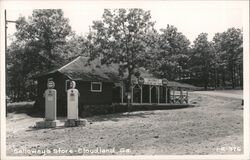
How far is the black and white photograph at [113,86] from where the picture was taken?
11.2 m

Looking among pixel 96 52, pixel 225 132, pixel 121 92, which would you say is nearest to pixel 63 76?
pixel 96 52

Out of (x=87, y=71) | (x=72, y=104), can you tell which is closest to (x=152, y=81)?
(x=87, y=71)

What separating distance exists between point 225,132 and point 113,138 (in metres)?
4.16

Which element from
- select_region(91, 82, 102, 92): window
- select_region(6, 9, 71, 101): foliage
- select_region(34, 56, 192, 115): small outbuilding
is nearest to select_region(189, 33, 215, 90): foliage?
select_region(34, 56, 192, 115): small outbuilding

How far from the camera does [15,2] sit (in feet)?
38.2

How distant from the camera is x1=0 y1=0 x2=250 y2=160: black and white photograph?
11.2 meters

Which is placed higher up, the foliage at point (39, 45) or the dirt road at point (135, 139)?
the foliage at point (39, 45)

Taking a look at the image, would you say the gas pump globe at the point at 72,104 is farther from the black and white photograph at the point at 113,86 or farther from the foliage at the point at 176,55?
the foliage at the point at 176,55

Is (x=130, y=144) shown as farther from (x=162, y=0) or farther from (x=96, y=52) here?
(x=96, y=52)

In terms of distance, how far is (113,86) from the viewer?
25.0 m

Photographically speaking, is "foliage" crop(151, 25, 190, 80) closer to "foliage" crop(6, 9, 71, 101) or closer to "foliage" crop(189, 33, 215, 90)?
"foliage" crop(189, 33, 215, 90)

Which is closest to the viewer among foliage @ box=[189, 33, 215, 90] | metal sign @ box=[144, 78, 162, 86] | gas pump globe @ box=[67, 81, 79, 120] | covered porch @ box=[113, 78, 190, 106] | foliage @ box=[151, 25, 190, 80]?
gas pump globe @ box=[67, 81, 79, 120]

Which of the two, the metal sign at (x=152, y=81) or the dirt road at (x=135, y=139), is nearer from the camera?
the dirt road at (x=135, y=139)

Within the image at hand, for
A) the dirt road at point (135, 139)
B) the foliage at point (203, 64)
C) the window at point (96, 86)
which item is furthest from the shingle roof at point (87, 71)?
the foliage at point (203, 64)
